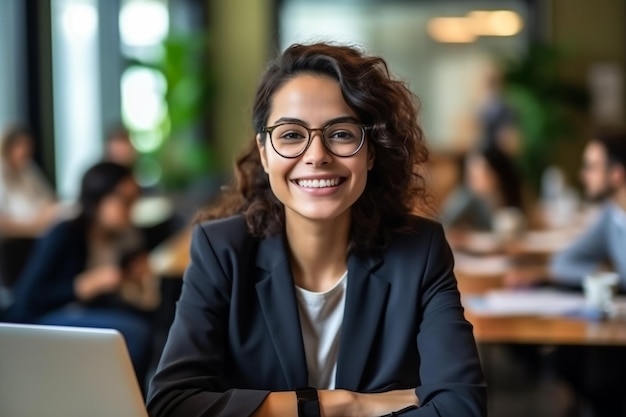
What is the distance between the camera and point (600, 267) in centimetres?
424

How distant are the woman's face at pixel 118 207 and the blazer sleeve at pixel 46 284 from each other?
0.18m

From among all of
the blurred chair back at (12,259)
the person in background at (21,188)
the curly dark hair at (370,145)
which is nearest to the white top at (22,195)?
the person in background at (21,188)

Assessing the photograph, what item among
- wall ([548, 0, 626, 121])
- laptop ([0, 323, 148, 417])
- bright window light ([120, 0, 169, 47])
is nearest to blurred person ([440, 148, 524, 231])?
laptop ([0, 323, 148, 417])

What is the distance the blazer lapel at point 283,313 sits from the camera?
2207 millimetres

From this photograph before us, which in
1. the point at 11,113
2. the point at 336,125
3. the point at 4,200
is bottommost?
the point at 4,200

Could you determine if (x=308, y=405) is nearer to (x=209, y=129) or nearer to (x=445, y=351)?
(x=445, y=351)

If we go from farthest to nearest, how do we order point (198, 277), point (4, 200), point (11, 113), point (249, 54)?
point (249, 54)
point (11, 113)
point (4, 200)
point (198, 277)

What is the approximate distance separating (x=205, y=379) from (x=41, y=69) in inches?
251

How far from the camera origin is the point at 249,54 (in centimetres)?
1147

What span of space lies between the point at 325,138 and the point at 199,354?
0.51 m

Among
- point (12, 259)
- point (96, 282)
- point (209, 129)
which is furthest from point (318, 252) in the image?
point (209, 129)

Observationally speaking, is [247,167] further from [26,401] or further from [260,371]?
[26,401]

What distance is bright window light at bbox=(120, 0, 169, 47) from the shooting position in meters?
9.96

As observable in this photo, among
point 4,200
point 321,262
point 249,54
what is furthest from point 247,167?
point 249,54
